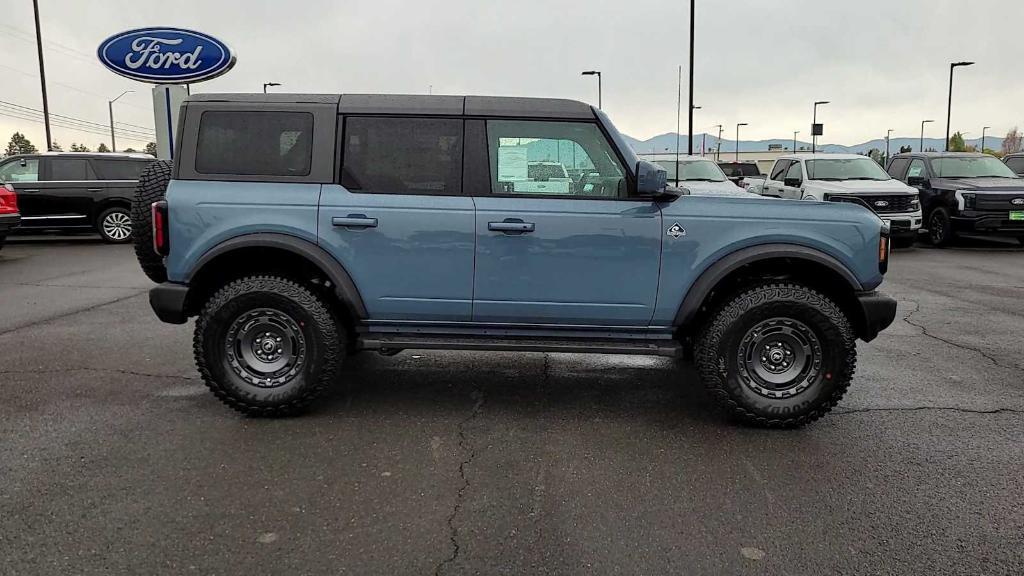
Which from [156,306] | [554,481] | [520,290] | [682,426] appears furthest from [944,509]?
[156,306]

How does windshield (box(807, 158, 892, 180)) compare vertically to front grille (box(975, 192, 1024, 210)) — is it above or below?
above

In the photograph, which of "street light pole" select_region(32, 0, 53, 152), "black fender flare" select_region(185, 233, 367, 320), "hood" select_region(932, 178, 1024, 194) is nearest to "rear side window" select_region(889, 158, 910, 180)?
"hood" select_region(932, 178, 1024, 194)

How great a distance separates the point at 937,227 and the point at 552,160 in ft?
44.3

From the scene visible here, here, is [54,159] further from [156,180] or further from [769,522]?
[769,522]

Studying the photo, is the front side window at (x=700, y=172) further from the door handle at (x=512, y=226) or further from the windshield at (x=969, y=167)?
the door handle at (x=512, y=226)

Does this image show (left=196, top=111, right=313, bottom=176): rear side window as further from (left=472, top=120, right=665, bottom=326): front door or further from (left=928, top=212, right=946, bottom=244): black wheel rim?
(left=928, top=212, right=946, bottom=244): black wheel rim

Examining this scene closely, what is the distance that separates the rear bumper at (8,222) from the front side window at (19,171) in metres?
2.96

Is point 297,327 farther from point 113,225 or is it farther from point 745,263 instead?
point 113,225

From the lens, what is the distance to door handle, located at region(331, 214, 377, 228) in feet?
14.3

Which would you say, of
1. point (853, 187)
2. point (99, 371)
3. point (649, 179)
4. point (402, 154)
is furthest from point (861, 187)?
point (99, 371)

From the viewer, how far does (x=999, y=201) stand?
1385 cm

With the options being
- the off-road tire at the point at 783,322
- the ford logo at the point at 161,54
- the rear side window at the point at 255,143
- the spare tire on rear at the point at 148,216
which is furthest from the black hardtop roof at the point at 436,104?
the ford logo at the point at 161,54

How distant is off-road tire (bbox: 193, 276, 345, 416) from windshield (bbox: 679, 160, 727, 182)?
11474mm

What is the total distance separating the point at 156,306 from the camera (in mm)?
4492
